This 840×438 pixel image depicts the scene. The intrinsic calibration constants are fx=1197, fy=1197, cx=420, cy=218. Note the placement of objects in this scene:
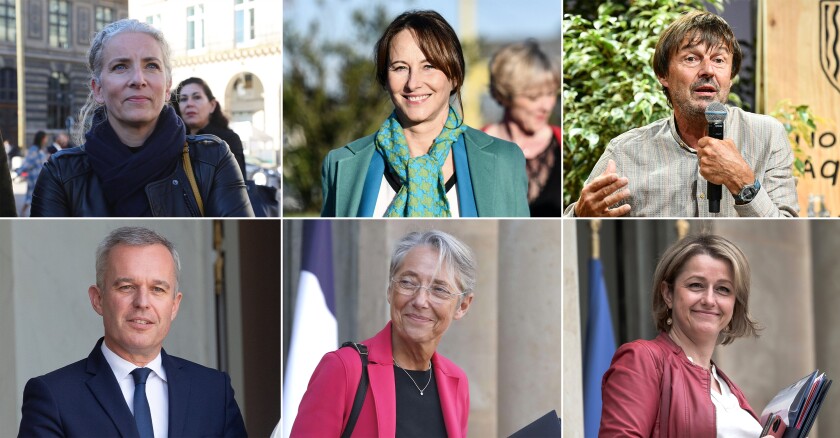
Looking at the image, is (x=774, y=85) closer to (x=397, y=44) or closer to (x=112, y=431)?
(x=397, y=44)

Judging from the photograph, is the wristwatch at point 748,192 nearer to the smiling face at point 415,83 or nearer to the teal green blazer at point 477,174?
the teal green blazer at point 477,174

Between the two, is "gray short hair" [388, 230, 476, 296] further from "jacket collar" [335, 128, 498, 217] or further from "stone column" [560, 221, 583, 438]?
"stone column" [560, 221, 583, 438]

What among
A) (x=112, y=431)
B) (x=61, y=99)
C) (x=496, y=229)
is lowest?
(x=112, y=431)

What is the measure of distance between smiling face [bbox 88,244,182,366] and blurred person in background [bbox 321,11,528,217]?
0.76 meters

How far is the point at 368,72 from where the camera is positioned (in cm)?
527

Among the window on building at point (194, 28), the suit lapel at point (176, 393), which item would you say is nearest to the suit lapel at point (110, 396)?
the suit lapel at point (176, 393)

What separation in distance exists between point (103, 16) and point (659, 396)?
287 centimetres

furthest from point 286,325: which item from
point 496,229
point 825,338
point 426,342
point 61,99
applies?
point 825,338

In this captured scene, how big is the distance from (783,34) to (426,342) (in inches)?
82.9

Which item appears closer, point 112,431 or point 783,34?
point 112,431

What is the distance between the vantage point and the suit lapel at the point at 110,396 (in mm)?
5016

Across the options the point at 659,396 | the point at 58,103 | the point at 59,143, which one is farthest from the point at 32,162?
the point at 659,396

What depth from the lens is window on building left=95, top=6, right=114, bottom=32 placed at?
17.2ft

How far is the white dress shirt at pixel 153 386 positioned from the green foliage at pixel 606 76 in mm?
1931
